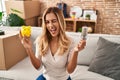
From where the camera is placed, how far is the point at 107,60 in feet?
5.57

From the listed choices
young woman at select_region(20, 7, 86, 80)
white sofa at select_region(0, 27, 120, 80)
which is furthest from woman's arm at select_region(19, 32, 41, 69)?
white sofa at select_region(0, 27, 120, 80)

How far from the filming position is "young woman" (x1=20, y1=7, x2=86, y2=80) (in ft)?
4.35

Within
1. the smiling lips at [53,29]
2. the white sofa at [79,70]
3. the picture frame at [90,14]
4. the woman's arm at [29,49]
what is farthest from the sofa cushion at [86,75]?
the picture frame at [90,14]

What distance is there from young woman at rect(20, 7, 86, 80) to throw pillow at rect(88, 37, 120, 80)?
1.56ft

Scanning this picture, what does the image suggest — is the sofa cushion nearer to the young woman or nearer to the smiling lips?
the young woman

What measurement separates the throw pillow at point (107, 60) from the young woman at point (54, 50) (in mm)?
475

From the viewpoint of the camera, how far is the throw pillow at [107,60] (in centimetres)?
163

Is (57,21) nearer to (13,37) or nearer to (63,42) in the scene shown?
(63,42)

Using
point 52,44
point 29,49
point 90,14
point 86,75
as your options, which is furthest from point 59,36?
point 90,14

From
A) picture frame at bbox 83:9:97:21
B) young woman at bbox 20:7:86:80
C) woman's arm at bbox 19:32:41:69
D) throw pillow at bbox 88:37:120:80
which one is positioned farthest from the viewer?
picture frame at bbox 83:9:97:21

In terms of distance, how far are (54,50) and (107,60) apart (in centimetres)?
66

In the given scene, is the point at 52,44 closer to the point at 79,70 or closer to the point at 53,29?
the point at 53,29

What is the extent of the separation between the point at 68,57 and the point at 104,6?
10.1 feet

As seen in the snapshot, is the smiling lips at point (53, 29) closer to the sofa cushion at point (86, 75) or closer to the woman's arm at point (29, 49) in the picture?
the woman's arm at point (29, 49)
